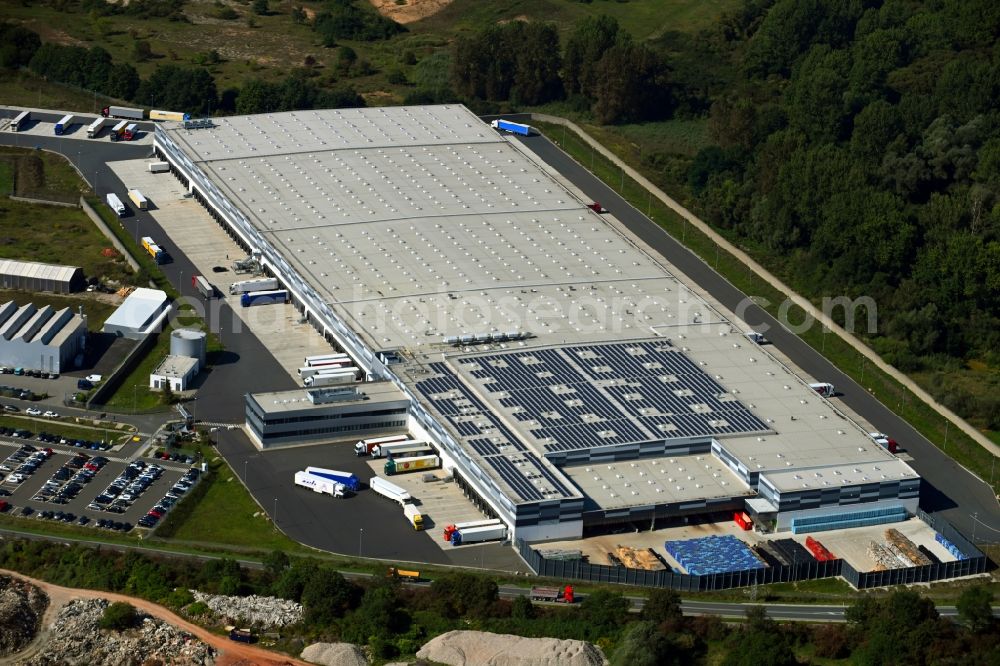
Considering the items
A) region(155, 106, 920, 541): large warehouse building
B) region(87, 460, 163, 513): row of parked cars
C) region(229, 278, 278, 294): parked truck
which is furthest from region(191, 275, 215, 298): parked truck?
region(87, 460, 163, 513): row of parked cars

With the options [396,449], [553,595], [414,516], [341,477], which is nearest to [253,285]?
[396,449]

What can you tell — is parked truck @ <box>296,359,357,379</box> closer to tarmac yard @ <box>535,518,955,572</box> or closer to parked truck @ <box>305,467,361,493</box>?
parked truck @ <box>305,467,361,493</box>

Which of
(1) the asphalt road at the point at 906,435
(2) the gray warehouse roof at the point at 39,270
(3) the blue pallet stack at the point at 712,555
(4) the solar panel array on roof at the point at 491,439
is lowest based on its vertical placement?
(2) the gray warehouse roof at the point at 39,270

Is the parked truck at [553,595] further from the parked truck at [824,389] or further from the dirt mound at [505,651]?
the parked truck at [824,389]

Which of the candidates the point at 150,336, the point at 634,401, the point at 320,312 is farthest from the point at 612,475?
the point at 150,336

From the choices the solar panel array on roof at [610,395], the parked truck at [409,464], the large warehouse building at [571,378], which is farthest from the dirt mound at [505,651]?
the parked truck at [409,464]

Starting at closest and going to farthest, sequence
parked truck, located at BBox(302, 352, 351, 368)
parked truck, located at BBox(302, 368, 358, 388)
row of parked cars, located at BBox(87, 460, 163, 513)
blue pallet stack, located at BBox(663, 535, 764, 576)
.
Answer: blue pallet stack, located at BBox(663, 535, 764, 576) < row of parked cars, located at BBox(87, 460, 163, 513) < parked truck, located at BBox(302, 368, 358, 388) < parked truck, located at BBox(302, 352, 351, 368)

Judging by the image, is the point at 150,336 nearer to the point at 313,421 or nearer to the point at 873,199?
the point at 313,421
